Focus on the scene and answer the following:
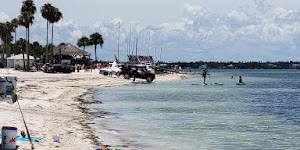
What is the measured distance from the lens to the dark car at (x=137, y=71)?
178ft

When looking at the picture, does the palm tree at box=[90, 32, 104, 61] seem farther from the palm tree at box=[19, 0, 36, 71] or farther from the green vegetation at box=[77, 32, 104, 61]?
the palm tree at box=[19, 0, 36, 71]

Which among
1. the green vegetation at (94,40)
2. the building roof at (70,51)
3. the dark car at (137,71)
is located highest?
the green vegetation at (94,40)

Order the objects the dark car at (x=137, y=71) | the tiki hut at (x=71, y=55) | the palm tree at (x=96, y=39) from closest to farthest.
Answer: the dark car at (x=137, y=71), the tiki hut at (x=71, y=55), the palm tree at (x=96, y=39)

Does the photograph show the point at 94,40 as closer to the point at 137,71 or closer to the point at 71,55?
the point at 71,55

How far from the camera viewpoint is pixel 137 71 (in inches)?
2163

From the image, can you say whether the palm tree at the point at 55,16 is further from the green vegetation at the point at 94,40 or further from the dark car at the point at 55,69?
the green vegetation at the point at 94,40

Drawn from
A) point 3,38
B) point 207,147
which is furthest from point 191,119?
point 3,38

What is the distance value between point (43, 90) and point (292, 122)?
1752 cm

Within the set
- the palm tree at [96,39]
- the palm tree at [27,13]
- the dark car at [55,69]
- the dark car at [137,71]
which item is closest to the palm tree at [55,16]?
the palm tree at [27,13]

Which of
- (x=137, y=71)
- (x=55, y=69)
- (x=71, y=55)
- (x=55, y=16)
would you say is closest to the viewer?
(x=137, y=71)

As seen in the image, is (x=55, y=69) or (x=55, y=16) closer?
(x=55, y=69)

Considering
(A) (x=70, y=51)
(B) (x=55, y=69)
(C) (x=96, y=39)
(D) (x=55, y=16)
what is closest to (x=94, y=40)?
(C) (x=96, y=39)

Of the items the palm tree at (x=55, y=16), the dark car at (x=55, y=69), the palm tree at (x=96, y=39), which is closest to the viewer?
the dark car at (x=55, y=69)

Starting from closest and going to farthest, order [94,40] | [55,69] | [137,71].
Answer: [137,71]
[55,69]
[94,40]
